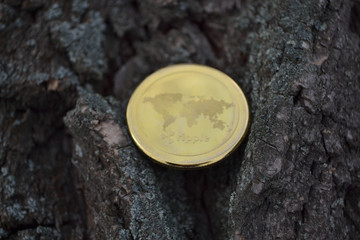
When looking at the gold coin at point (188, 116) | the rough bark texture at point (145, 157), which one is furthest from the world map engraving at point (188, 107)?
the rough bark texture at point (145, 157)

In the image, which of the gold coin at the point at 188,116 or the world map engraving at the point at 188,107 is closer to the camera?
the gold coin at the point at 188,116

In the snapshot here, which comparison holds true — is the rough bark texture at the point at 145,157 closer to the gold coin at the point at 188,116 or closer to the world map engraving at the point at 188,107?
the gold coin at the point at 188,116

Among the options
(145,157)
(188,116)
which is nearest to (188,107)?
(188,116)

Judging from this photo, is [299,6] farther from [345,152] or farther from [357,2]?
[345,152]

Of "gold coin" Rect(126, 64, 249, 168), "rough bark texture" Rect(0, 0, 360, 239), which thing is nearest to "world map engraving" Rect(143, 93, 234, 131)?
"gold coin" Rect(126, 64, 249, 168)

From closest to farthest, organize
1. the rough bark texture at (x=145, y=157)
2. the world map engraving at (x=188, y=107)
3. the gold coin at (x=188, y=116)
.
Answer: the rough bark texture at (x=145, y=157) < the gold coin at (x=188, y=116) < the world map engraving at (x=188, y=107)

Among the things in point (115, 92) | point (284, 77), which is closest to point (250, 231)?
point (284, 77)

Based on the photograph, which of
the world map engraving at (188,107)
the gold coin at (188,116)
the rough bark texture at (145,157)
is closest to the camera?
the rough bark texture at (145,157)

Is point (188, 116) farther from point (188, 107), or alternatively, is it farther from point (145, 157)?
point (145, 157)
